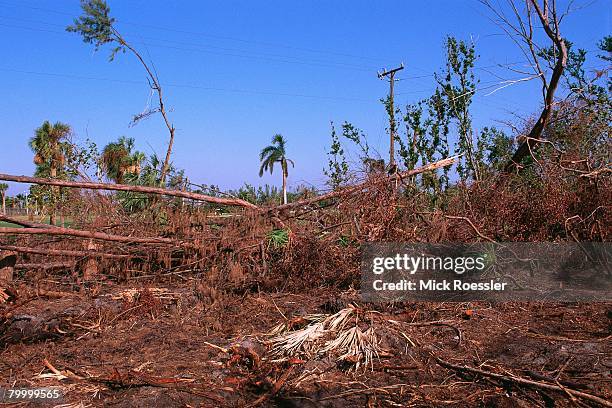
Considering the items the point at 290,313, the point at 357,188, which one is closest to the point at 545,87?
the point at 357,188

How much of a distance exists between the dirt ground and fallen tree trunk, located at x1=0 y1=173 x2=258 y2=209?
4.56ft

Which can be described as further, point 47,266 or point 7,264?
point 47,266

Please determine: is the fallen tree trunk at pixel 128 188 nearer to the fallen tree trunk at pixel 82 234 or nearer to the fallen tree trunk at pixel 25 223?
the fallen tree trunk at pixel 25 223

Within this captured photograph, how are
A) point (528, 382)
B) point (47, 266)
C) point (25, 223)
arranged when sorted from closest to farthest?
point (528, 382) → point (47, 266) → point (25, 223)

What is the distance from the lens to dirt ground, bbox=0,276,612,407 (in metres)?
4.17

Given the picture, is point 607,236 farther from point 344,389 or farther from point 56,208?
point 56,208

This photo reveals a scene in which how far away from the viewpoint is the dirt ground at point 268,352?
4168mm

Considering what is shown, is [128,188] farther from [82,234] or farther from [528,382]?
[528,382]

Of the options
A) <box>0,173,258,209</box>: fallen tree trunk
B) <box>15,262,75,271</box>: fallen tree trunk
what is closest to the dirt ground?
<box>15,262,75,271</box>: fallen tree trunk

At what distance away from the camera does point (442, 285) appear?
679 centimetres

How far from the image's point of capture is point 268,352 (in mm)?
5043

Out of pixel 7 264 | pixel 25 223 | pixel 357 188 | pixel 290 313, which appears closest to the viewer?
pixel 290 313

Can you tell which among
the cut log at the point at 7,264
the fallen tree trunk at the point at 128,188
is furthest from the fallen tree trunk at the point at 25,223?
the fallen tree trunk at the point at 128,188

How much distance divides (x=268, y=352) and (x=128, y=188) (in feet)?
12.4
